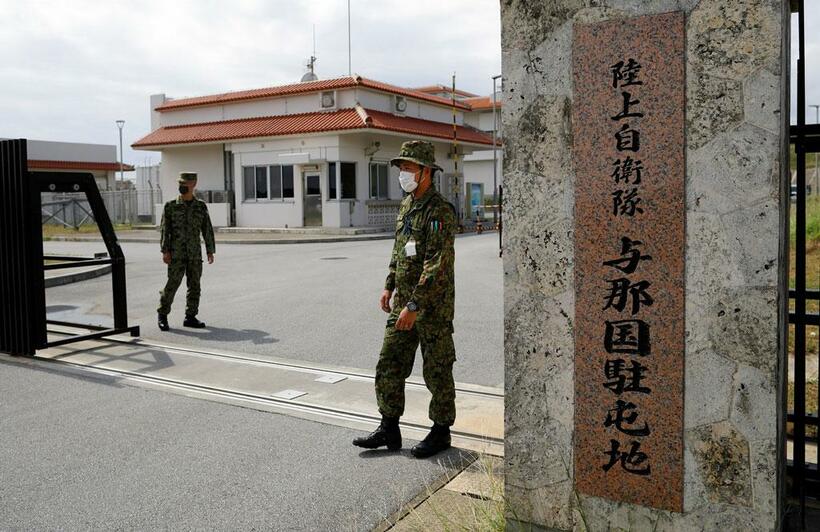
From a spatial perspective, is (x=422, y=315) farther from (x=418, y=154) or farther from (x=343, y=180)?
(x=343, y=180)

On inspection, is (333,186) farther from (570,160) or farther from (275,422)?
(570,160)

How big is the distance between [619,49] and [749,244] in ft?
2.97

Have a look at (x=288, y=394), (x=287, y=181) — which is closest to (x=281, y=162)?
(x=287, y=181)

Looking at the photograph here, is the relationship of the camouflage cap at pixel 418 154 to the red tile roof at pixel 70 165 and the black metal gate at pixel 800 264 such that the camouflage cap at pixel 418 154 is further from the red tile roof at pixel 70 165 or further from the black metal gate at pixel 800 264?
the red tile roof at pixel 70 165

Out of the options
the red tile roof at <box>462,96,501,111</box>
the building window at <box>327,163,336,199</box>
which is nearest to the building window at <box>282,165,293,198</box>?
the building window at <box>327,163,336,199</box>

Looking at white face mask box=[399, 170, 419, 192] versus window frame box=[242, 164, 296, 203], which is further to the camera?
window frame box=[242, 164, 296, 203]

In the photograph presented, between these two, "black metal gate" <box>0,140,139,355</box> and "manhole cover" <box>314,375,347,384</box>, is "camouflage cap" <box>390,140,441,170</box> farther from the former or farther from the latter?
"black metal gate" <box>0,140,139,355</box>

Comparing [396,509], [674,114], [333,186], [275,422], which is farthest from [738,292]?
[333,186]

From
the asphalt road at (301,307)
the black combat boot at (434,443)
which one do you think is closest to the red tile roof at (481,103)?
the asphalt road at (301,307)

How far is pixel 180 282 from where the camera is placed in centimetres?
912

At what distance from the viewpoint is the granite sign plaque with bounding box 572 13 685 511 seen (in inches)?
114

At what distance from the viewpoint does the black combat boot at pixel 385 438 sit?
15.6 ft

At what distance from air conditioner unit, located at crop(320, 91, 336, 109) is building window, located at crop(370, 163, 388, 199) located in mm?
2812

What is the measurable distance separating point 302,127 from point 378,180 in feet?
12.0
